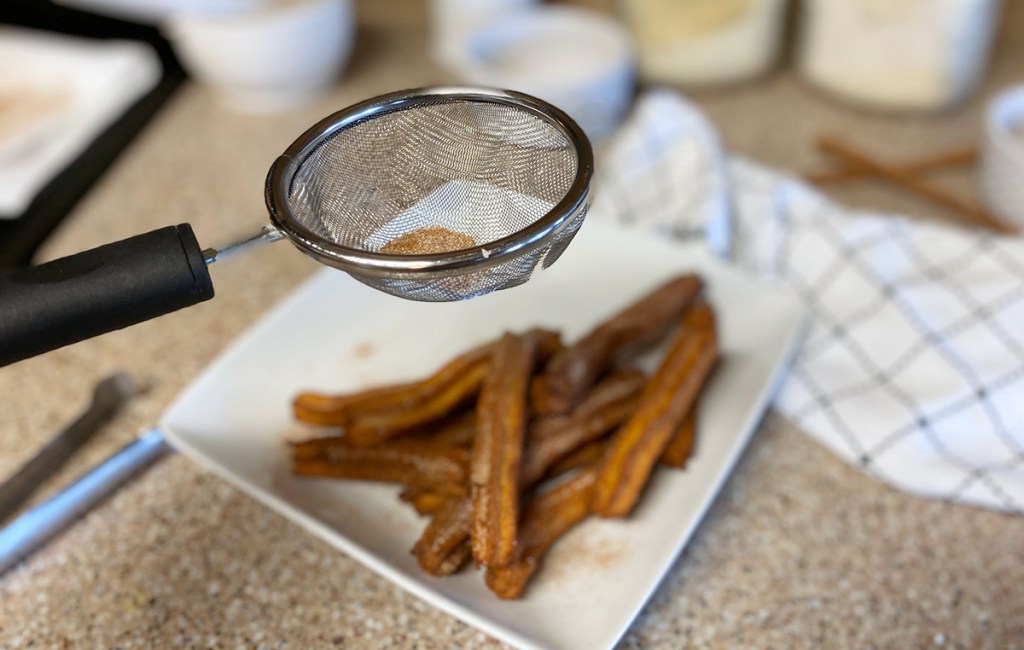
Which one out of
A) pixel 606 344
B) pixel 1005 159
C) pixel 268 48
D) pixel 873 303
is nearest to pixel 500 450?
pixel 606 344

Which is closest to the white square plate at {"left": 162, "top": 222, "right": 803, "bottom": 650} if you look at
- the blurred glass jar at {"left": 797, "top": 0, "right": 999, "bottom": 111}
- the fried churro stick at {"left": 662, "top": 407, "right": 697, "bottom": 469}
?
the fried churro stick at {"left": 662, "top": 407, "right": 697, "bottom": 469}

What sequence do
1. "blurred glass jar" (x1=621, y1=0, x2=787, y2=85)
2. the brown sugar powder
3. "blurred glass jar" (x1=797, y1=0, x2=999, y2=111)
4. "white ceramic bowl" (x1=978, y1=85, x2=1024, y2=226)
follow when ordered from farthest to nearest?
"blurred glass jar" (x1=621, y1=0, x2=787, y2=85) → "blurred glass jar" (x1=797, y1=0, x2=999, y2=111) → "white ceramic bowl" (x1=978, y1=85, x2=1024, y2=226) → the brown sugar powder

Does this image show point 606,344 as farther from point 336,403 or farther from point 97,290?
point 97,290

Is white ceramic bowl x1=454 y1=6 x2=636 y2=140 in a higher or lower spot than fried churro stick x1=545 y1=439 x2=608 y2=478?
higher

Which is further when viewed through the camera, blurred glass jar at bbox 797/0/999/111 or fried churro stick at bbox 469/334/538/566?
blurred glass jar at bbox 797/0/999/111

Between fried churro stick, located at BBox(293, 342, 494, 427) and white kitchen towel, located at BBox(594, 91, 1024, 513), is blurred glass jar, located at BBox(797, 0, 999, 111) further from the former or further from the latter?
fried churro stick, located at BBox(293, 342, 494, 427)

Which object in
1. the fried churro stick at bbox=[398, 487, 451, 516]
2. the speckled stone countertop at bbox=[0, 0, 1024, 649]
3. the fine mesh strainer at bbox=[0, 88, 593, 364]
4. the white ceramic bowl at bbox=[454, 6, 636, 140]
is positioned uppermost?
the fine mesh strainer at bbox=[0, 88, 593, 364]

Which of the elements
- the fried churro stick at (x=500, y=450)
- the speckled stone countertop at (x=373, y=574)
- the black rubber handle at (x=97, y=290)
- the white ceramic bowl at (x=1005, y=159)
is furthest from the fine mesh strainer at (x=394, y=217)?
the white ceramic bowl at (x=1005, y=159)

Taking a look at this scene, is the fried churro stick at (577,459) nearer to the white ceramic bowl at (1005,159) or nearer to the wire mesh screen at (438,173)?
the wire mesh screen at (438,173)

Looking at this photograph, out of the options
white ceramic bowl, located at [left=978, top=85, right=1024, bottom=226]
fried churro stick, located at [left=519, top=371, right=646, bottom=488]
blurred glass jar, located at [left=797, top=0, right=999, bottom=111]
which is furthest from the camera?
blurred glass jar, located at [left=797, top=0, right=999, bottom=111]

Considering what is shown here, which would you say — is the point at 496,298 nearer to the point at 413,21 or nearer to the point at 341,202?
the point at 341,202
